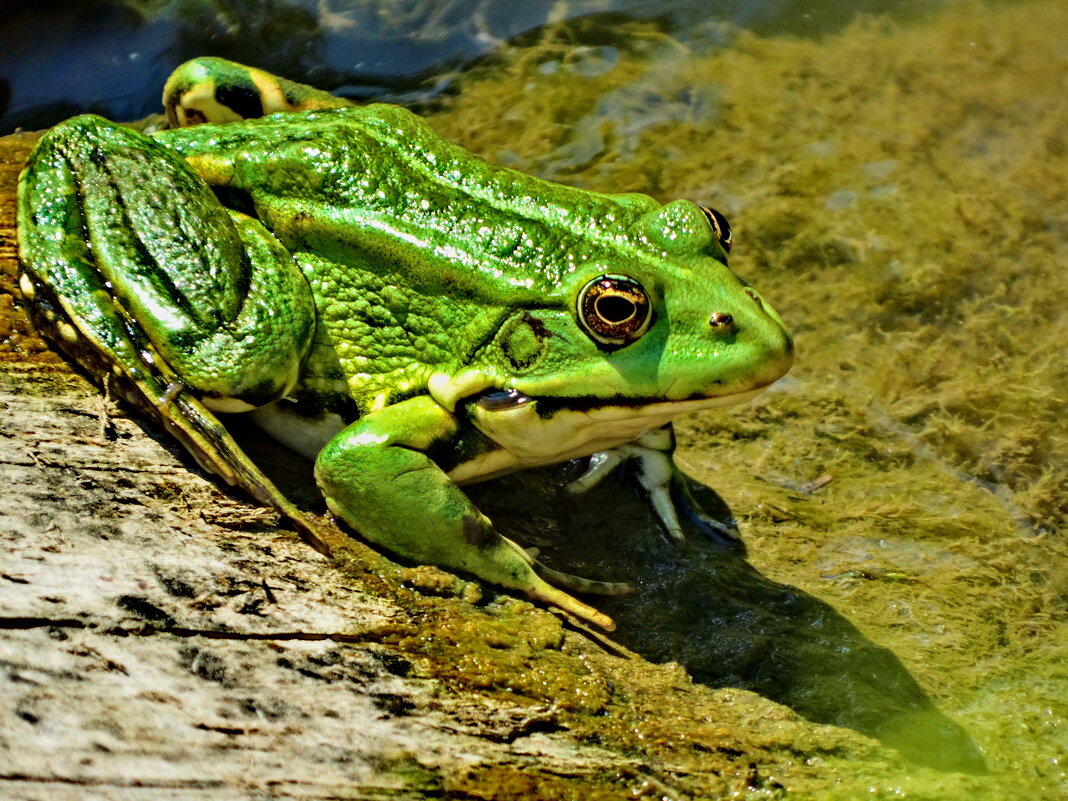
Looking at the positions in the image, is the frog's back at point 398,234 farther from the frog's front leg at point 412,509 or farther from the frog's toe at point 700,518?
the frog's toe at point 700,518

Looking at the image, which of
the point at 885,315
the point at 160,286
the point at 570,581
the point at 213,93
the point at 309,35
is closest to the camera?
the point at 160,286

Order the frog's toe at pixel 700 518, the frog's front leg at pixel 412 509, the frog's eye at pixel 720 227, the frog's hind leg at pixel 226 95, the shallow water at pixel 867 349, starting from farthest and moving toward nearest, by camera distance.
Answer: the frog's hind leg at pixel 226 95
the frog's toe at pixel 700 518
the frog's eye at pixel 720 227
the shallow water at pixel 867 349
the frog's front leg at pixel 412 509

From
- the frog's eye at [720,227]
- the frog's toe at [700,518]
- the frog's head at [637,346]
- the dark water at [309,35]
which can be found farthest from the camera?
the dark water at [309,35]

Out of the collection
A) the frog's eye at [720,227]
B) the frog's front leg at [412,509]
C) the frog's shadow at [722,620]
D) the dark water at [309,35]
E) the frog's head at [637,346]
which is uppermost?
the dark water at [309,35]

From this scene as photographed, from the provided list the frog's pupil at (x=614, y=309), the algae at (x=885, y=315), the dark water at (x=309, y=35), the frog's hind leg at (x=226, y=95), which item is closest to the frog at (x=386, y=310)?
the frog's pupil at (x=614, y=309)

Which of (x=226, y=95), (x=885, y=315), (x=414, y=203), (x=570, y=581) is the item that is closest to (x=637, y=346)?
(x=570, y=581)

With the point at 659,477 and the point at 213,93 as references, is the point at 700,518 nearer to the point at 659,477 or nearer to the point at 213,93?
the point at 659,477
